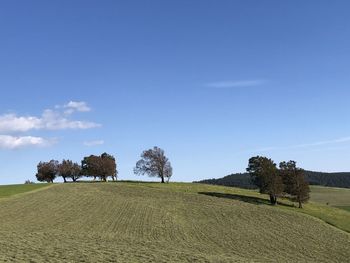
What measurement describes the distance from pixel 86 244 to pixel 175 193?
46.3 m

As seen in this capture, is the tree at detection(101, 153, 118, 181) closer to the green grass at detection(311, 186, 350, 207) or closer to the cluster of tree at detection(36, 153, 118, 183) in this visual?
the cluster of tree at detection(36, 153, 118, 183)

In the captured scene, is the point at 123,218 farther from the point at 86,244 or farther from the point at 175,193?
the point at 175,193

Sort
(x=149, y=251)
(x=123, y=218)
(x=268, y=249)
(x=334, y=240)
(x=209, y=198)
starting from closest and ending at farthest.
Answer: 1. (x=149, y=251)
2. (x=268, y=249)
3. (x=334, y=240)
4. (x=123, y=218)
5. (x=209, y=198)

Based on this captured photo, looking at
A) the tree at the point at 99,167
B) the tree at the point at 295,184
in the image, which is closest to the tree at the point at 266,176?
the tree at the point at 295,184

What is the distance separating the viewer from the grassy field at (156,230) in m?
28.2

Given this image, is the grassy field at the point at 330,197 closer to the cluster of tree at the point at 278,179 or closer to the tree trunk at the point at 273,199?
the cluster of tree at the point at 278,179

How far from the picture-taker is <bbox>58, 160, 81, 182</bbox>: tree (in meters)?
120

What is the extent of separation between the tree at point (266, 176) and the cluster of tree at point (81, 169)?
151 ft

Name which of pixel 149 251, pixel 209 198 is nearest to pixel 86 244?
pixel 149 251

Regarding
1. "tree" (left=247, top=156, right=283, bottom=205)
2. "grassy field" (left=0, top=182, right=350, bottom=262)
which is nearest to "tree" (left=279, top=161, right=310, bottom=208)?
"tree" (left=247, top=156, right=283, bottom=205)

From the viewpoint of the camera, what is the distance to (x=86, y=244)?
3119 cm

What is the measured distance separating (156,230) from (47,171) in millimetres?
80282

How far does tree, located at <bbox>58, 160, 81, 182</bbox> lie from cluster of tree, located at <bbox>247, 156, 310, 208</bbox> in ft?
179

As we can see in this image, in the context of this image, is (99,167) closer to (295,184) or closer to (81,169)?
(81,169)
